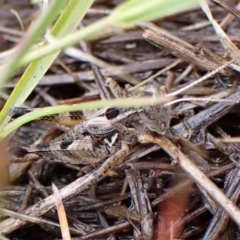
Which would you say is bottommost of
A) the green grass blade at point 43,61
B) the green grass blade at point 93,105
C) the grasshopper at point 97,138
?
the green grass blade at point 93,105

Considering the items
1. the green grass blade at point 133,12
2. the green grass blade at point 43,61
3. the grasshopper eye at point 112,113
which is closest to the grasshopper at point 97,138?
the grasshopper eye at point 112,113

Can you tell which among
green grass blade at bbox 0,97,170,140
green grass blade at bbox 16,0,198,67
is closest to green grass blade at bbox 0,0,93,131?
green grass blade at bbox 0,97,170,140

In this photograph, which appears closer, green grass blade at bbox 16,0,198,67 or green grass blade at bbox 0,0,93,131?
green grass blade at bbox 16,0,198,67

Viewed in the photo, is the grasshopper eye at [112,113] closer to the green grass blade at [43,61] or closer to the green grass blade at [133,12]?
the green grass blade at [43,61]

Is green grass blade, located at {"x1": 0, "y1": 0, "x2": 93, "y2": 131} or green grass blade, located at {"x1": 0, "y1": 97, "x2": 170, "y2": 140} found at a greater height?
green grass blade, located at {"x1": 0, "y1": 0, "x2": 93, "y2": 131}

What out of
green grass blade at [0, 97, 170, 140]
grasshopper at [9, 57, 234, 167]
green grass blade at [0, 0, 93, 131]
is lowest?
green grass blade at [0, 97, 170, 140]

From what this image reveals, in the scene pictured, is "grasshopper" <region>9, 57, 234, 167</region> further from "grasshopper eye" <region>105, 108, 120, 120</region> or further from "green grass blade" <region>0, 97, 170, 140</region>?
"green grass blade" <region>0, 97, 170, 140</region>

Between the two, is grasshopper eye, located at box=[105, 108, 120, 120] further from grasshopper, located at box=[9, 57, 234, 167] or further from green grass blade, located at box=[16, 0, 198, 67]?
green grass blade, located at box=[16, 0, 198, 67]

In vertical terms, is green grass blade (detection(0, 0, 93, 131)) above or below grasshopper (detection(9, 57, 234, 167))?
above

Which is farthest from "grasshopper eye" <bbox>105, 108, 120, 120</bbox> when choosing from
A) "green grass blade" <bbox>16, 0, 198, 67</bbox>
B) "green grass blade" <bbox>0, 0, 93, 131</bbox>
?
"green grass blade" <bbox>16, 0, 198, 67</bbox>

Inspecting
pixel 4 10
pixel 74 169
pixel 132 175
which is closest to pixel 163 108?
pixel 132 175

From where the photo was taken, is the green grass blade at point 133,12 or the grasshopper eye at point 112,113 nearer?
the green grass blade at point 133,12

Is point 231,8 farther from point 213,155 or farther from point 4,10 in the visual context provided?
point 4,10
